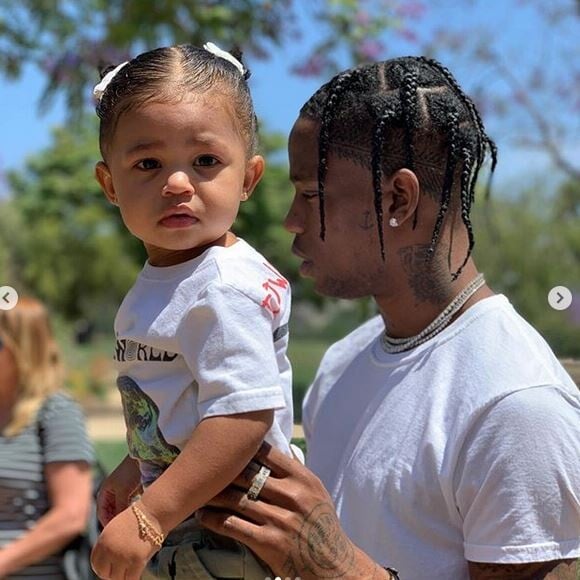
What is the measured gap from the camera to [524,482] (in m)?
1.76

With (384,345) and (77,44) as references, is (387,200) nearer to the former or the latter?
(384,345)

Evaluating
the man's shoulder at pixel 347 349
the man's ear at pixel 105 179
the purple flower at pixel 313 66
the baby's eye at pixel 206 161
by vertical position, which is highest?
the purple flower at pixel 313 66

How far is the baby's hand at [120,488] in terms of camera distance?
2.08m

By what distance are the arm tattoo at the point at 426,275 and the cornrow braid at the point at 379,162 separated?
7 centimetres

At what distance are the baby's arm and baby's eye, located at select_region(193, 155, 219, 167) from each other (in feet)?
1.42

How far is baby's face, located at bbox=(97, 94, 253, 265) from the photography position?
6.06 feet

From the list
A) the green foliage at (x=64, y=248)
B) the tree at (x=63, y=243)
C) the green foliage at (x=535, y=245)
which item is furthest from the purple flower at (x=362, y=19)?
the green foliage at (x=64, y=248)

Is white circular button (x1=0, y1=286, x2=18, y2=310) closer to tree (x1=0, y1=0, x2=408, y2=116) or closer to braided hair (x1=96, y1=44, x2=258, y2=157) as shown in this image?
braided hair (x1=96, y1=44, x2=258, y2=157)

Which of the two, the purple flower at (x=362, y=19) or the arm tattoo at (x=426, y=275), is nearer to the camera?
the arm tattoo at (x=426, y=275)

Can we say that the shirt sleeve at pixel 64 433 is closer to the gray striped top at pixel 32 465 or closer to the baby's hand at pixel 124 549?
the gray striped top at pixel 32 465

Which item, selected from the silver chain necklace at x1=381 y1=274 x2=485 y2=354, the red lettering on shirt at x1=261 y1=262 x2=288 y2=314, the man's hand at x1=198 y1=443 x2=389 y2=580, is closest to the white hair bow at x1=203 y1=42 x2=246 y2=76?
the red lettering on shirt at x1=261 y1=262 x2=288 y2=314

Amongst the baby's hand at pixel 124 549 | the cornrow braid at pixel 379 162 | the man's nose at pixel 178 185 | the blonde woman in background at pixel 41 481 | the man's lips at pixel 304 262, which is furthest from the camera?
the blonde woman in background at pixel 41 481

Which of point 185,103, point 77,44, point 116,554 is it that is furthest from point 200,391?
point 77,44

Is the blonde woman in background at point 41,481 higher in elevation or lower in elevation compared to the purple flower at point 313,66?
lower
